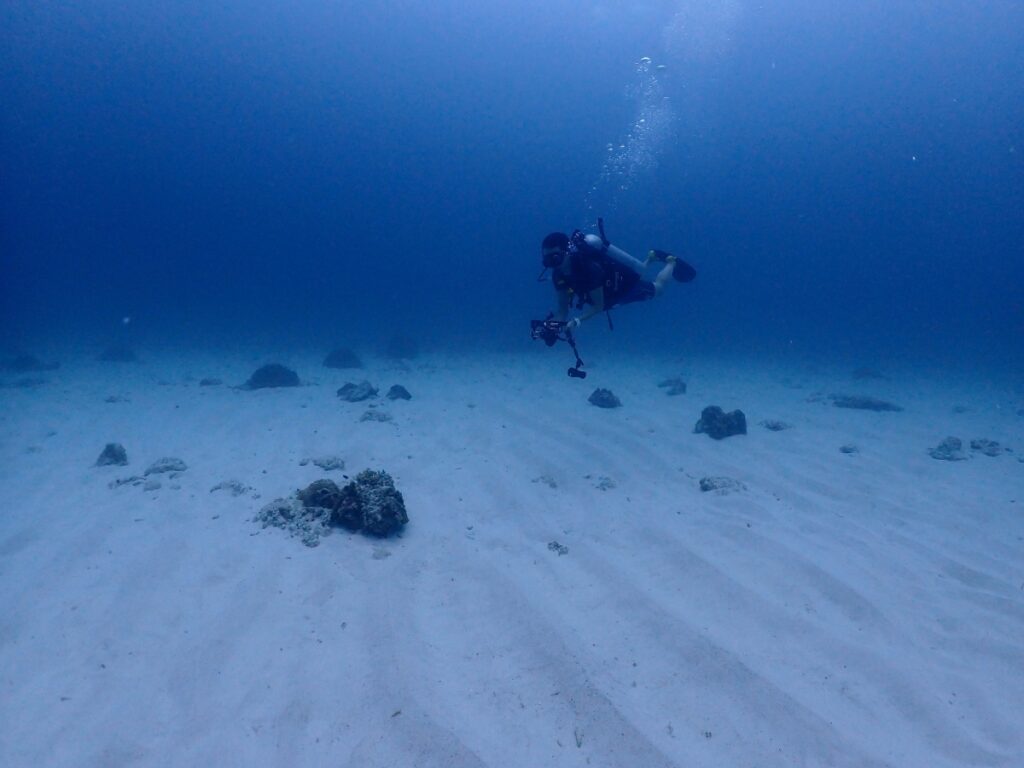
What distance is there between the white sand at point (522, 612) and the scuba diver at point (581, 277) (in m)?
2.07

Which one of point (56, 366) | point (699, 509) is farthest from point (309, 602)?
point (56, 366)

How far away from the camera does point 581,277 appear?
7000 millimetres

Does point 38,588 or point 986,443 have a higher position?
point 986,443

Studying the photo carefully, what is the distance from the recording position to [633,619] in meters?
4.00

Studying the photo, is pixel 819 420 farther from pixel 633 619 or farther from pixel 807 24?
pixel 807 24

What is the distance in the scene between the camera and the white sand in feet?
9.72

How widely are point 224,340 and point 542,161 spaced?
108 metres

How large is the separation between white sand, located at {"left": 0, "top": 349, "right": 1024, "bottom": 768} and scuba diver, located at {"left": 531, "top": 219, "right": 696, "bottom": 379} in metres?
2.07

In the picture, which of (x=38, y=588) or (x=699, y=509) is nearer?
(x=38, y=588)

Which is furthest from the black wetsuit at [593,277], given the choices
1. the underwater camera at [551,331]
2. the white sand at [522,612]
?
the white sand at [522,612]

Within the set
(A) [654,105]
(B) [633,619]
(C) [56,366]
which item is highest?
(A) [654,105]

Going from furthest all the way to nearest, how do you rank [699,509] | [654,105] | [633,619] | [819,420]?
[654,105] < [819,420] < [699,509] < [633,619]

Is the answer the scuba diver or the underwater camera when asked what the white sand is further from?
the scuba diver

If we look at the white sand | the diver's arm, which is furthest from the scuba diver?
the white sand
